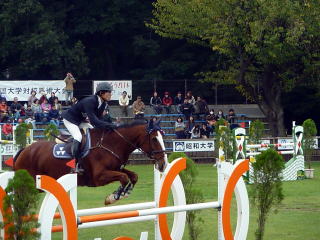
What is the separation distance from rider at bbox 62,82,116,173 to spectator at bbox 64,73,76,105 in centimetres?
1986

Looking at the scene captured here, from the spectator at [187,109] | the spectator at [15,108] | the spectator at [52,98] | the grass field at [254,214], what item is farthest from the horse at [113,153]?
the spectator at [187,109]

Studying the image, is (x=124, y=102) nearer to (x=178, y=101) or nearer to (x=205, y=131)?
(x=178, y=101)

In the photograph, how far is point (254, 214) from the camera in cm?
1555

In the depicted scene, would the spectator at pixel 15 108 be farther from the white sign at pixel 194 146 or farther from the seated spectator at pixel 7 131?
the white sign at pixel 194 146

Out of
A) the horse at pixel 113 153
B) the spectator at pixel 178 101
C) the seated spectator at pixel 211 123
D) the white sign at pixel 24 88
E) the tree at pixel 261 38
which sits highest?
the tree at pixel 261 38

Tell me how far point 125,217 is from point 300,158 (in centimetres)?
1440

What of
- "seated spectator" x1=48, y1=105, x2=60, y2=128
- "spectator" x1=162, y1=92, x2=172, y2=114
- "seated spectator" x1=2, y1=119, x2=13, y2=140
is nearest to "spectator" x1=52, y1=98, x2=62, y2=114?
"seated spectator" x1=48, y1=105, x2=60, y2=128

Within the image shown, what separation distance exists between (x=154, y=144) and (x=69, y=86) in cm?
2101

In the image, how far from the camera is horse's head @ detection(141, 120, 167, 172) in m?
12.6

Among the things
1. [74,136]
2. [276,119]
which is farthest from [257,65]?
[74,136]

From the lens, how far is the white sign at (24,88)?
111ft

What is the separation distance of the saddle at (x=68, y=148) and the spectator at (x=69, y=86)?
19.8 metres

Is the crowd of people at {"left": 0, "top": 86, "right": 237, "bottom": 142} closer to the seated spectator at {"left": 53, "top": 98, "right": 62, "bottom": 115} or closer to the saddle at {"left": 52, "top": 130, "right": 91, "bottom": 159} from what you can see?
the seated spectator at {"left": 53, "top": 98, "right": 62, "bottom": 115}

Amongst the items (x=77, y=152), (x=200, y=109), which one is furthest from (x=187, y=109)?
(x=77, y=152)
